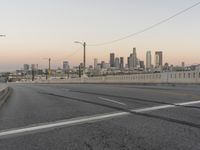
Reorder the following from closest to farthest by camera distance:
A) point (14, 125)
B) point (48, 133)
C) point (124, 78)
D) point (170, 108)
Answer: point (48, 133) < point (14, 125) < point (170, 108) < point (124, 78)

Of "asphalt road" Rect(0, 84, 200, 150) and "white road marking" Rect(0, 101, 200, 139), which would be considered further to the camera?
"white road marking" Rect(0, 101, 200, 139)

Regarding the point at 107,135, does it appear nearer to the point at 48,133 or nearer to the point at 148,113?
the point at 48,133

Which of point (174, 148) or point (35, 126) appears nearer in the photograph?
point (174, 148)

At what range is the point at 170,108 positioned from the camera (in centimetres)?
1288

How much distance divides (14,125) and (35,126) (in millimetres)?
682

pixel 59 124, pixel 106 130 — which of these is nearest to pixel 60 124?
pixel 59 124

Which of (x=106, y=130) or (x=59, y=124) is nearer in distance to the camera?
(x=106, y=130)

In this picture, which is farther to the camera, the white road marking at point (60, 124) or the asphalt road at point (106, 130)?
the white road marking at point (60, 124)

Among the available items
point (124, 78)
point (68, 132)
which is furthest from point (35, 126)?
point (124, 78)

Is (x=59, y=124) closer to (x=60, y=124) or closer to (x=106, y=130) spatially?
(x=60, y=124)

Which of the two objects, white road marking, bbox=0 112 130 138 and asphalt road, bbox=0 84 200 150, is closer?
asphalt road, bbox=0 84 200 150

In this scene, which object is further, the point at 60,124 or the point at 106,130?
the point at 60,124

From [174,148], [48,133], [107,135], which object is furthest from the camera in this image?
[48,133]

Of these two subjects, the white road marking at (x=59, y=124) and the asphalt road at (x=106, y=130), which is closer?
the asphalt road at (x=106, y=130)
